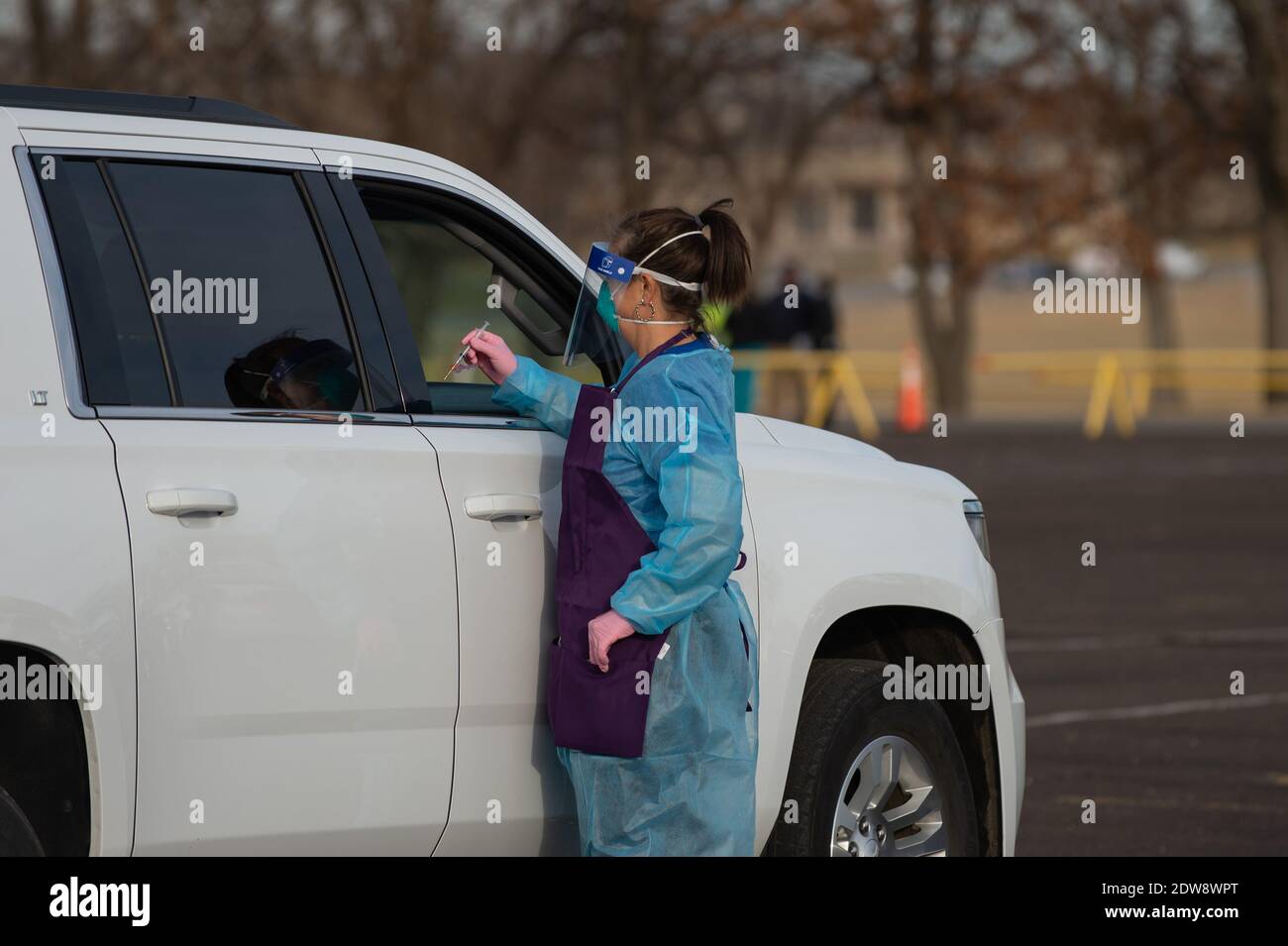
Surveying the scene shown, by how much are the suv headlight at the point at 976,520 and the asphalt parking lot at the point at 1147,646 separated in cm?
189

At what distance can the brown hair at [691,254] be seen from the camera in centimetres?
503

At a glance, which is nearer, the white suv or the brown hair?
the white suv

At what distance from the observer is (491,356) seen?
207 inches

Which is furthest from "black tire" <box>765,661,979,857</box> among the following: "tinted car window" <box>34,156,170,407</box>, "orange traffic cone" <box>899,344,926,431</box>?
"orange traffic cone" <box>899,344,926,431</box>

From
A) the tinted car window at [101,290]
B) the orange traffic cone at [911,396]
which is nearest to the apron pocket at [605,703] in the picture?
the tinted car window at [101,290]

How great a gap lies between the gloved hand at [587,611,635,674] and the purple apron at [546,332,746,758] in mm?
37

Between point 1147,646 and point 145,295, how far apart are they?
9.07 m

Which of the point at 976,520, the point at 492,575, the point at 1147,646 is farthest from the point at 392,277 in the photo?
the point at 1147,646

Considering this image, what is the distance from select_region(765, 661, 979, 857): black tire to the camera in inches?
218

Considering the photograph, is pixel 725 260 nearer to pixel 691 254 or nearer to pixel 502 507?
pixel 691 254

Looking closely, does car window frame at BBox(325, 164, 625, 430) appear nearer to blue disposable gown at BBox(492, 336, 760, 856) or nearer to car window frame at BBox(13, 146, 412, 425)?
car window frame at BBox(13, 146, 412, 425)

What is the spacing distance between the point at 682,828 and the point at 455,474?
2.89 ft

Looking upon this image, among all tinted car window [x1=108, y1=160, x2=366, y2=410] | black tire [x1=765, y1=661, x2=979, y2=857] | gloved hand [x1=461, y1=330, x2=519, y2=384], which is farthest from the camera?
black tire [x1=765, y1=661, x2=979, y2=857]
